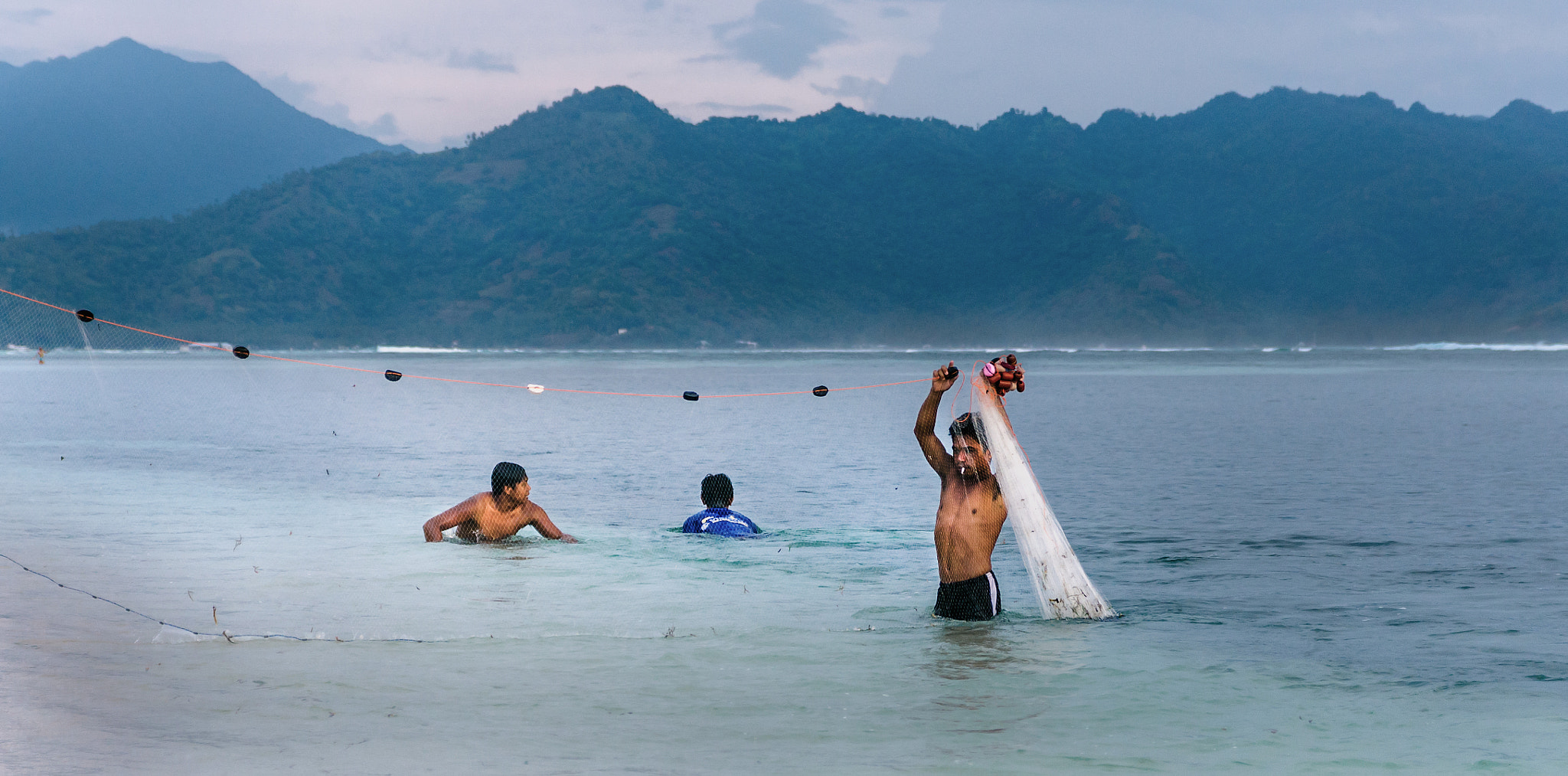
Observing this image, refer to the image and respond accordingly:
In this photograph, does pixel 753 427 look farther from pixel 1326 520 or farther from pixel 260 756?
pixel 260 756

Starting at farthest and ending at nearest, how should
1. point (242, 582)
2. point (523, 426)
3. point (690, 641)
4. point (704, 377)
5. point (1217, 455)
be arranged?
point (704, 377) < point (523, 426) < point (1217, 455) < point (242, 582) < point (690, 641)

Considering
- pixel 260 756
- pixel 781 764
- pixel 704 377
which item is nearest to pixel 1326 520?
pixel 781 764

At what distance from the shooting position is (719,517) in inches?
738

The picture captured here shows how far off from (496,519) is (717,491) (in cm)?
312

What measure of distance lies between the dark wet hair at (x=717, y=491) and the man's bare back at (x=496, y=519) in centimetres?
211

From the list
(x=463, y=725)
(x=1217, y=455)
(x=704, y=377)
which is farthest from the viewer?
(x=704, y=377)

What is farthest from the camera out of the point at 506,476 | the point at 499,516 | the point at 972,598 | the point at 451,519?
the point at 451,519

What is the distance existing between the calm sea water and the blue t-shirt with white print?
1.13 feet

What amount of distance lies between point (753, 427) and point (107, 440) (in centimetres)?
2090

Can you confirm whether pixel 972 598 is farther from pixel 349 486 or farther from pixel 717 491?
pixel 349 486

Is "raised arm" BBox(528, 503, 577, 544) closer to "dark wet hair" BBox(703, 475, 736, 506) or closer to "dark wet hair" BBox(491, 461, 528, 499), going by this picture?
"dark wet hair" BBox(491, 461, 528, 499)

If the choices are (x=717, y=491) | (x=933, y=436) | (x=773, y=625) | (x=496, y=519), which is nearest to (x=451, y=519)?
(x=496, y=519)

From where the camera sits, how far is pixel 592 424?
5016cm

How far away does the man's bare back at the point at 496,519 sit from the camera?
1691 cm
